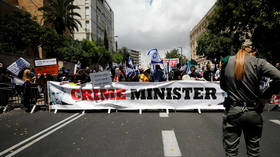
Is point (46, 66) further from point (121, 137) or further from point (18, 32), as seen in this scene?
point (18, 32)

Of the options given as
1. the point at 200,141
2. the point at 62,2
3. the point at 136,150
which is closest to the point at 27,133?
the point at 136,150

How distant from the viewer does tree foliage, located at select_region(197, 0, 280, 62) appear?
13719 millimetres

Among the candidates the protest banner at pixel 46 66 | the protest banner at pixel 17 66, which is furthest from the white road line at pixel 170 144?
the protest banner at pixel 17 66

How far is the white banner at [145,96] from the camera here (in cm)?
793

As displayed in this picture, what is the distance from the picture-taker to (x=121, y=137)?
4.67 meters

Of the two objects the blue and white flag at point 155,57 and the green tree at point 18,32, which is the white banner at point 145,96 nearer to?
the blue and white flag at point 155,57

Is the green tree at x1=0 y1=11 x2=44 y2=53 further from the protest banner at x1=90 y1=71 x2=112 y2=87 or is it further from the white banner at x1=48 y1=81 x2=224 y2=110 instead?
the protest banner at x1=90 y1=71 x2=112 y2=87

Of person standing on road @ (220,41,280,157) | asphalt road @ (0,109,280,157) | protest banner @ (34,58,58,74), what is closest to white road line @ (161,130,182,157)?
asphalt road @ (0,109,280,157)

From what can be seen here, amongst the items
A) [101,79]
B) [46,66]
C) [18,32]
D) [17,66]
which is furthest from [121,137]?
[18,32]

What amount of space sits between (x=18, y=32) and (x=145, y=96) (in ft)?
71.0

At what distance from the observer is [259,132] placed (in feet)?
7.43

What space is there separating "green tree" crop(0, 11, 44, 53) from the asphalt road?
778 inches

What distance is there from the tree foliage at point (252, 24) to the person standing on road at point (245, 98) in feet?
44.7

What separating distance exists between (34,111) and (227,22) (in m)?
22.3
